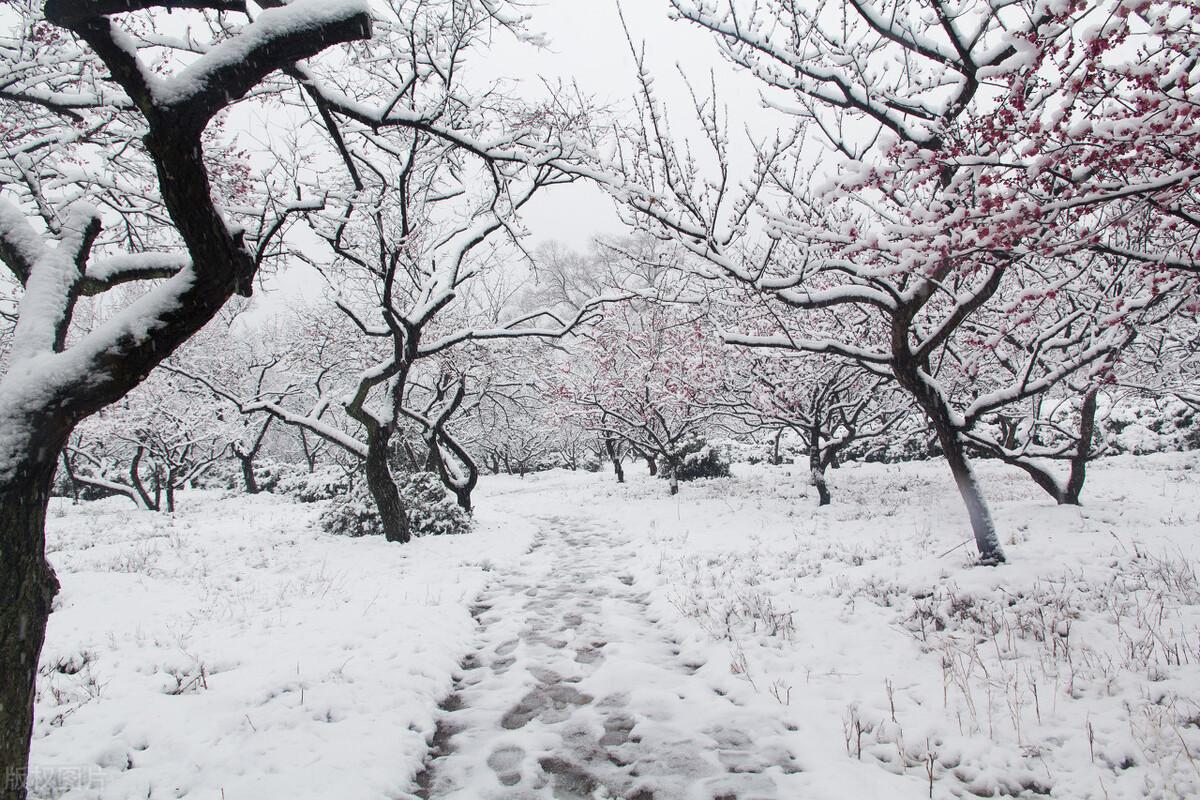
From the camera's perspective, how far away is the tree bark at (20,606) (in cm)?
248

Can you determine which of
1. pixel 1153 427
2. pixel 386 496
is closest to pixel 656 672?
pixel 386 496

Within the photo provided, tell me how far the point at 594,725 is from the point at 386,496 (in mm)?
8606

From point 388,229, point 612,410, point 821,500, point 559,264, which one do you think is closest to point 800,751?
point 821,500

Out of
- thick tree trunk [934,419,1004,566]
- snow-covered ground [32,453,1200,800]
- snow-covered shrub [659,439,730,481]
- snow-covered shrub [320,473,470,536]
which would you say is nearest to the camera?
snow-covered ground [32,453,1200,800]

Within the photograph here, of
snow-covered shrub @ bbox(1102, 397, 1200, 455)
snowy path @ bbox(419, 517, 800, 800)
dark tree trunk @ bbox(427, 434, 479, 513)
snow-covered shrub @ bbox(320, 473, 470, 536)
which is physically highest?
snow-covered shrub @ bbox(1102, 397, 1200, 455)

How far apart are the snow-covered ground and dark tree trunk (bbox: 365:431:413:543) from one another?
1.87m

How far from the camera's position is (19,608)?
2.55m

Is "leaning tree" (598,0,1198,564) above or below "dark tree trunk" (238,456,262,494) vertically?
above

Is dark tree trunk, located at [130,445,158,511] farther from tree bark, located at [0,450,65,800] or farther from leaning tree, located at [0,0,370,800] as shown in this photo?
tree bark, located at [0,450,65,800]

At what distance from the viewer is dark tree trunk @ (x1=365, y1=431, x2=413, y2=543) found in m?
11.2

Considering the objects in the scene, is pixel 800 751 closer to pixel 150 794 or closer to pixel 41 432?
pixel 150 794

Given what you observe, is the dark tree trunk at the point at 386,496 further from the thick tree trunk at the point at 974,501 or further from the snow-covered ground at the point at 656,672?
the thick tree trunk at the point at 974,501

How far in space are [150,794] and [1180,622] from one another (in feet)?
24.6

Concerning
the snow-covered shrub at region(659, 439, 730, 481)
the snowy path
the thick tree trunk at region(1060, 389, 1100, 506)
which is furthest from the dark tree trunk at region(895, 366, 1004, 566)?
the snow-covered shrub at region(659, 439, 730, 481)
